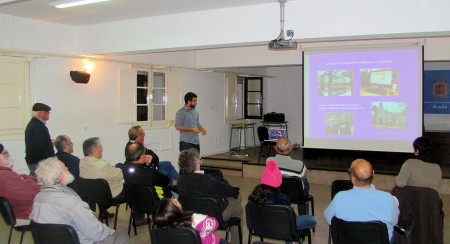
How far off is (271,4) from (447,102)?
731cm

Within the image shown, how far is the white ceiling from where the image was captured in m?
5.35

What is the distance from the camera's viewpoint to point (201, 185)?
3.84 m

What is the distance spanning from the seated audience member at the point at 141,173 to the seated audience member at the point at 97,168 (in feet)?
0.41

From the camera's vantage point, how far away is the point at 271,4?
17.4 ft

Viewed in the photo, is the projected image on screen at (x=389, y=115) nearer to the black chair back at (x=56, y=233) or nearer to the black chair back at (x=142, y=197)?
the black chair back at (x=142, y=197)

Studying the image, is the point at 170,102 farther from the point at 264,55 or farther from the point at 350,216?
the point at 350,216

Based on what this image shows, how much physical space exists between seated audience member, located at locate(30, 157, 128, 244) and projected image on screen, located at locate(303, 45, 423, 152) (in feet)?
15.0

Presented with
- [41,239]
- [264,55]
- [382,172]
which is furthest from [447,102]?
[41,239]

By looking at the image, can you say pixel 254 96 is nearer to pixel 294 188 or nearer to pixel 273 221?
pixel 294 188

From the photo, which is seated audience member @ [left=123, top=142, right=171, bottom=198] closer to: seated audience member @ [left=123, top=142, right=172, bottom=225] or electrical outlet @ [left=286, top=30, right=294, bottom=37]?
seated audience member @ [left=123, top=142, right=172, bottom=225]

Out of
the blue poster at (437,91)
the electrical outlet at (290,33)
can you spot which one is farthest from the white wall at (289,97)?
the electrical outlet at (290,33)

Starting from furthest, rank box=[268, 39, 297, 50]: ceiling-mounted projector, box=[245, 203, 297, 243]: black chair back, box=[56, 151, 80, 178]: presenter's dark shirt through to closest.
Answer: box=[268, 39, 297, 50]: ceiling-mounted projector → box=[56, 151, 80, 178]: presenter's dark shirt → box=[245, 203, 297, 243]: black chair back

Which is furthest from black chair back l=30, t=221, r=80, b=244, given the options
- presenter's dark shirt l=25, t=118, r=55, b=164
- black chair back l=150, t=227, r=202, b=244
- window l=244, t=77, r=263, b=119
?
window l=244, t=77, r=263, b=119

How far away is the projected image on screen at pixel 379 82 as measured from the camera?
639 cm
